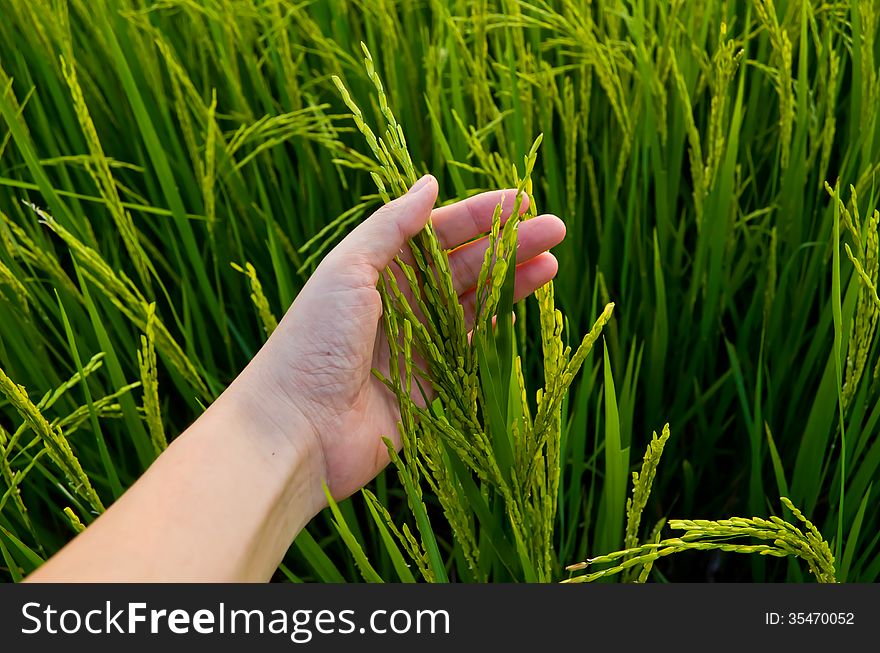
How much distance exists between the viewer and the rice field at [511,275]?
890mm

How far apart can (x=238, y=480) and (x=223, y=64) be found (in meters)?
0.82

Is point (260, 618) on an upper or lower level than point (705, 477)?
upper

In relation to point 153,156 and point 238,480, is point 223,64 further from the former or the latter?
point 238,480

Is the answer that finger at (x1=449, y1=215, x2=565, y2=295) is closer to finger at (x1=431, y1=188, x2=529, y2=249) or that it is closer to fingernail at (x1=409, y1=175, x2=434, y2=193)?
finger at (x1=431, y1=188, x2=529, y2=249)

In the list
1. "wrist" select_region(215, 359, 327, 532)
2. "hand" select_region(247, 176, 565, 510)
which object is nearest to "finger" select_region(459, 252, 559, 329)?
"hand" select_region(247, 176, 565, 510)

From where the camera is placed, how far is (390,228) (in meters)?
0.88

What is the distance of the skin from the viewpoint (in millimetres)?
775

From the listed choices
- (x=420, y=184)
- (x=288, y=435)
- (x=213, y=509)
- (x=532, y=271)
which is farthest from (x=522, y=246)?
(x=213, y=509)

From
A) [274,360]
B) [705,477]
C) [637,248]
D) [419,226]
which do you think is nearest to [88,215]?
[274,360]

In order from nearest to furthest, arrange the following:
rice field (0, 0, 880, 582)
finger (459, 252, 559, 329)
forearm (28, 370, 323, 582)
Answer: forearm (28, 370, 323, 582)
rice field (0, 0, 880, 582)
finger (459, 252, 559, 329)

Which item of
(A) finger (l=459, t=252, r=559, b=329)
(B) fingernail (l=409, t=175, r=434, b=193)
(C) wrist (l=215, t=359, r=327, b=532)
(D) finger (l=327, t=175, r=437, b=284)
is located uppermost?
(B) fingernail (l=409, t=175, r=434, b=193)

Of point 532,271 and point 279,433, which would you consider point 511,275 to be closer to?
point 532,271

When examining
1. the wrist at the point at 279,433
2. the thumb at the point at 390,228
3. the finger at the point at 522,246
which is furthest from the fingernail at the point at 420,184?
the wrist at the point at 279,433

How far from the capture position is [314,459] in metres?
1.02
